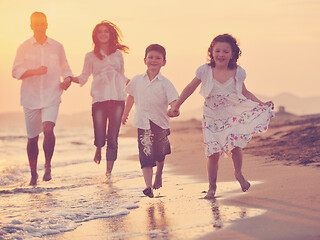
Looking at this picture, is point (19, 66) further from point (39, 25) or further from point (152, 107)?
point (152, 107)

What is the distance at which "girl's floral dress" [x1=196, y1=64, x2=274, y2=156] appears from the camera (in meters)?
5.41

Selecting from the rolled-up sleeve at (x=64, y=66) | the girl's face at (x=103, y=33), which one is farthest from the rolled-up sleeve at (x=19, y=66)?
the girl's face at (x=103, y=33)

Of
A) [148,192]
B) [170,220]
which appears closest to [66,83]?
[148,192]

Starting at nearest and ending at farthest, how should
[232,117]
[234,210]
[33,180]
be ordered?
1. [234,210]
2. [232,117]
3. [33,180]

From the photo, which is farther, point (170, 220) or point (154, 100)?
point (154, 100)

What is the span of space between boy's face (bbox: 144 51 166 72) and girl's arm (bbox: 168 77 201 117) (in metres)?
0.48

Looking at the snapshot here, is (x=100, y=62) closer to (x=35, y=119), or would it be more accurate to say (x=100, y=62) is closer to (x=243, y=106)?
(x=35, y=119)

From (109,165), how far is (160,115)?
2530 mm

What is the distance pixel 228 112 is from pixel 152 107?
82 centimetres

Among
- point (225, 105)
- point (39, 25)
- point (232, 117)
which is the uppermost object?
point (39, 25)

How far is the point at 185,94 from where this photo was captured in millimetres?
5430

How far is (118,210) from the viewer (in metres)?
4.86

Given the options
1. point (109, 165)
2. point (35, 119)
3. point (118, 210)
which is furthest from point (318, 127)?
point (118, 210)

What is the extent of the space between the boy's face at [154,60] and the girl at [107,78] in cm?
227
